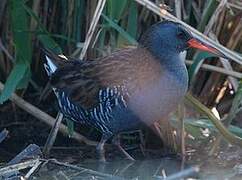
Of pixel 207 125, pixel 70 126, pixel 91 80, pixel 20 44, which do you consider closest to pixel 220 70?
pixel 207 125

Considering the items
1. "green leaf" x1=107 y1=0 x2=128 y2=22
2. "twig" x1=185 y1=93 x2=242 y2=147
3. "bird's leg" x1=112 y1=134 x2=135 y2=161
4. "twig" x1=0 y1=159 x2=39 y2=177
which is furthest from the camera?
"bird's leg" x1=112 y1=134 x2=135 y2=161

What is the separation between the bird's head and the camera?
405cm

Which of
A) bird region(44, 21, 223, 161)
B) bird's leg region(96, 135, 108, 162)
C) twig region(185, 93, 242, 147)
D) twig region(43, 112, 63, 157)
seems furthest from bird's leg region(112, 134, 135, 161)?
twig region(185, 93, 242, 147)

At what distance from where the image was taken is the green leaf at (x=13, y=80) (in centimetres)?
428

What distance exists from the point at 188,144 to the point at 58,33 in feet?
3.59

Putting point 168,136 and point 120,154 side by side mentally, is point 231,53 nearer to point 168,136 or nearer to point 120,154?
point 168,136

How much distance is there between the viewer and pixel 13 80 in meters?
4.35

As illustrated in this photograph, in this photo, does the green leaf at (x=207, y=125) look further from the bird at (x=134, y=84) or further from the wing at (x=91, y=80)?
the wing at (x=91, y=80)

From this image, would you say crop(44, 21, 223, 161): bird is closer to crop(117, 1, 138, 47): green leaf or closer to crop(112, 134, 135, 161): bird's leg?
crop(112, 134, 135, 161): bird's leg

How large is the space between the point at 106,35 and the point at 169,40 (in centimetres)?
55

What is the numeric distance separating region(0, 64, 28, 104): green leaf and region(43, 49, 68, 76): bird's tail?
0.14 meters

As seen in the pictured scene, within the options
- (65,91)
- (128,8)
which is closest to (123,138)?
(65,91)

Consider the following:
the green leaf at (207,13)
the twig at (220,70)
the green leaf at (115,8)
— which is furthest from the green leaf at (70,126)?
the green leaf at (207,13)

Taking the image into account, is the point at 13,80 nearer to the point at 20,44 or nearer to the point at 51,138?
the point at 20,44
